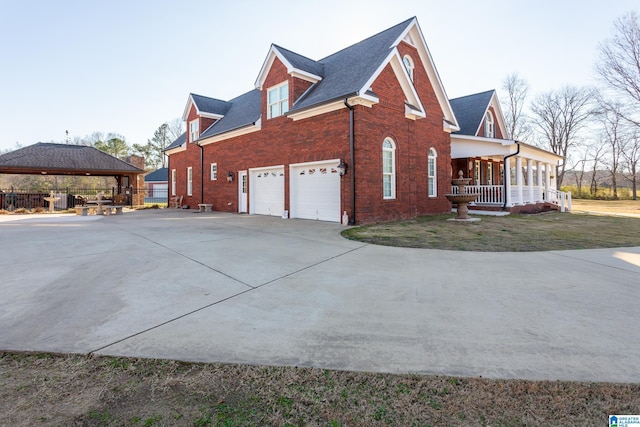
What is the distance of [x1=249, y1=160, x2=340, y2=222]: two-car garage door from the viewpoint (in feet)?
41.2

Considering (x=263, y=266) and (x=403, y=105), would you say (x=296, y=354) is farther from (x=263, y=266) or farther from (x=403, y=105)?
(x=403, y=105)

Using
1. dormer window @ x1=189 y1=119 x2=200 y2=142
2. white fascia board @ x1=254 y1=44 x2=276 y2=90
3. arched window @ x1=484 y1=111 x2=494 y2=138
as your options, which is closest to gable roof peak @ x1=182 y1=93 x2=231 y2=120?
dormer window @ x1=189 y1=119 x2=200 y2=142

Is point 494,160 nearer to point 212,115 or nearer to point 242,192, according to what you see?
point 242,192

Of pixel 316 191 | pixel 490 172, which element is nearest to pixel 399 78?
pixel 316 191

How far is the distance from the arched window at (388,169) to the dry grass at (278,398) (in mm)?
10818

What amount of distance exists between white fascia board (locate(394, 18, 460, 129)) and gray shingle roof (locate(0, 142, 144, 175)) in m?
24.9

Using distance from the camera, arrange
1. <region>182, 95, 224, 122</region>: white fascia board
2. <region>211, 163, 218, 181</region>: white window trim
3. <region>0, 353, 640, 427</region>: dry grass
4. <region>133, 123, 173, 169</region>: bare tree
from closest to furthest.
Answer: <region>0, 353, 640, 427</region>: dry grass
<region>211, 163, 218, 181</region>: white window trim
<region>182, 95, 224, 122</region>: white fascia board
<region>133, 123, 173, 169</region>: bare tree

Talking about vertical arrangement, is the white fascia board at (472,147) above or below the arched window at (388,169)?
above

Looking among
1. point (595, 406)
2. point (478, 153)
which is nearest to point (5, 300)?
point (595, 406)

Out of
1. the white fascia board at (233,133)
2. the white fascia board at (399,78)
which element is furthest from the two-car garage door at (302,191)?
the white fascia board at (399,78)

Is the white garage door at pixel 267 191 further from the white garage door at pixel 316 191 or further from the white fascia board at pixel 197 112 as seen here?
the white fascia board at pixel 197 112

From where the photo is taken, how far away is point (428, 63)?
50.8 ft

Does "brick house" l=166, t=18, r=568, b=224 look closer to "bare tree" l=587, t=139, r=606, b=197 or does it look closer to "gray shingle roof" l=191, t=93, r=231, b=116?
"gray shingle roof" l=191, t=93, r=231, b=116

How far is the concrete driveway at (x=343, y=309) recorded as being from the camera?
254cm
